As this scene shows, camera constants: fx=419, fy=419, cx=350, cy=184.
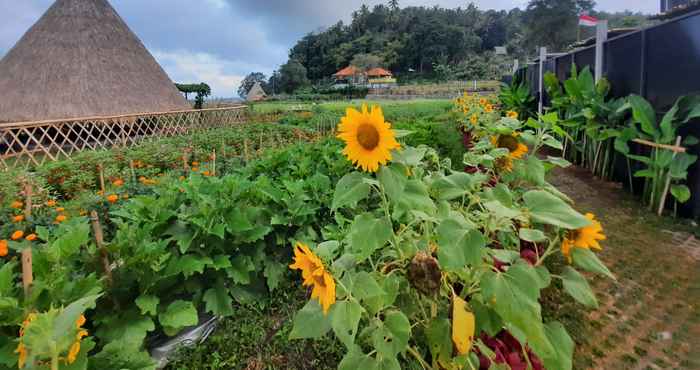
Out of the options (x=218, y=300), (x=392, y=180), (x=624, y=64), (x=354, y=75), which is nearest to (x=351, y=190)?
(x=392, y=180)

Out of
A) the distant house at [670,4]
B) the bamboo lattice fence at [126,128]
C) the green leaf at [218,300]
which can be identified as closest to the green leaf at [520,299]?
the green leaf at [218,300]

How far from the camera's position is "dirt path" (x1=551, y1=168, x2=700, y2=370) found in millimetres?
1815

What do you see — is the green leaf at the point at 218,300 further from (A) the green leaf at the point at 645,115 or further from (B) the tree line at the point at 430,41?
(B) the tree line at the point at 430,41

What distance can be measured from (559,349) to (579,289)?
Answer: 16 cm

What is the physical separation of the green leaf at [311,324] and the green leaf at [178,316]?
30.6 inches

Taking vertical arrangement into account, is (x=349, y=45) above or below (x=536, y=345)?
above

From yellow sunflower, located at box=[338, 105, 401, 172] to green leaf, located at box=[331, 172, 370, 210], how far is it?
71 mm

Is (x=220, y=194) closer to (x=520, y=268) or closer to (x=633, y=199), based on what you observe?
(x=520, y=268)

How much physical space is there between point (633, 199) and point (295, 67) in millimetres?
50876

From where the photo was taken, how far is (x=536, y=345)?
35.6 inches

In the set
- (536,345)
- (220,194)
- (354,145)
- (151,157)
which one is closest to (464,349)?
(536,345)

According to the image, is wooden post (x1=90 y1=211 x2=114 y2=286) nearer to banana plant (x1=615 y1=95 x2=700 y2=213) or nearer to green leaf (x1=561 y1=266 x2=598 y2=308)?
green leaf (x1=561 y1=266 x2=598 y2=308)

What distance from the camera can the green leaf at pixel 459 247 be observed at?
0.91 m

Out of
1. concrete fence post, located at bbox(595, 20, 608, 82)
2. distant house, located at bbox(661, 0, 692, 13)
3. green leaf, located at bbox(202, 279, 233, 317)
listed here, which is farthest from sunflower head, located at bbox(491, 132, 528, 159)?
distant house, located at bbox(661, 0, 692, 13)
